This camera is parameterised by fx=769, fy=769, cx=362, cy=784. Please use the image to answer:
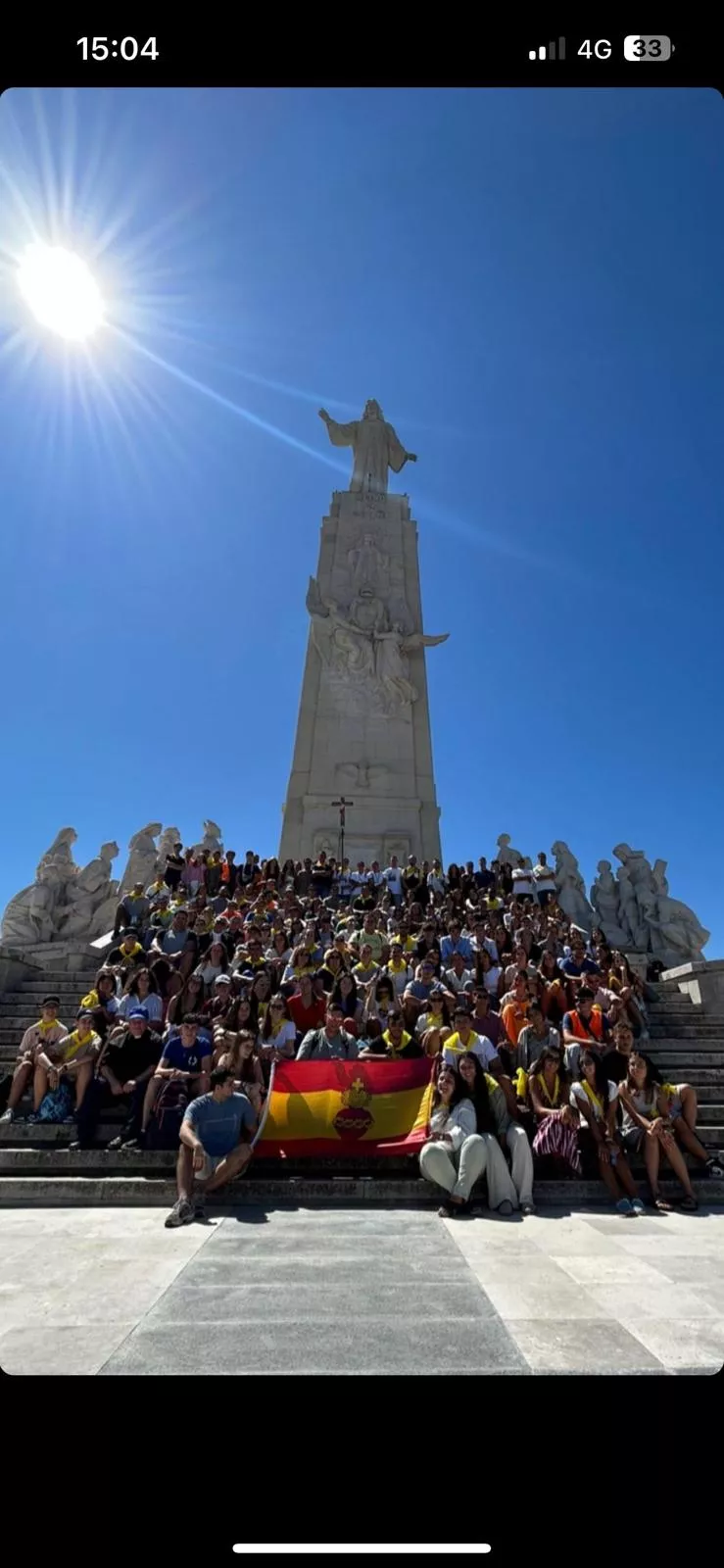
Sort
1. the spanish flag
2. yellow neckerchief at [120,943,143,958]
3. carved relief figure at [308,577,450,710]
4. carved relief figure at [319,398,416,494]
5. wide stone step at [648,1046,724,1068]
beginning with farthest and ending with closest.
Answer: carved relief figure at [319,398,416,494] < carved relief figure at [308,577,450,710] < yellow neckerchief at [120,943,143,958] < wide stone step at [648,1046,724,1068] < the spanish flag

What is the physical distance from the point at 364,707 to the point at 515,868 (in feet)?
25.6

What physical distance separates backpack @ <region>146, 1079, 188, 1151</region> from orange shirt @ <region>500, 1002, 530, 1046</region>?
3521mm

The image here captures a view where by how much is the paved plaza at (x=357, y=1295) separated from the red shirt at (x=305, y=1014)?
9.80ft

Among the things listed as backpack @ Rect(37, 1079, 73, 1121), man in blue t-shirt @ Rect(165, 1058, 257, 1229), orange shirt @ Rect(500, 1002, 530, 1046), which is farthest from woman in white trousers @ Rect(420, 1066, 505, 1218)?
backpack @ Rect(37, 1079, 73, 1121)

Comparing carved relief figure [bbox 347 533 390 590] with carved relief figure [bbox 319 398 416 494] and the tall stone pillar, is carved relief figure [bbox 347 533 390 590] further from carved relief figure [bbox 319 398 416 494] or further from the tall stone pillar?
carved relief figure [bbox 319 398 416 494]

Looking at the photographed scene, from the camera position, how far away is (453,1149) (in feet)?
19.0

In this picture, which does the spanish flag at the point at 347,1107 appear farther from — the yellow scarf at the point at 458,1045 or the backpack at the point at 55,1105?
the backpack at the point at 55,1105

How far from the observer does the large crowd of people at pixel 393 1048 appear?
234 inches

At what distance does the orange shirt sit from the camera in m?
8.22

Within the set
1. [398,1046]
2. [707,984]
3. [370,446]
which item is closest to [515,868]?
[707,984]

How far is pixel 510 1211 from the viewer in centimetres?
557

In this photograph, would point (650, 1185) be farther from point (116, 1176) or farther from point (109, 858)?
point (109, 858)
